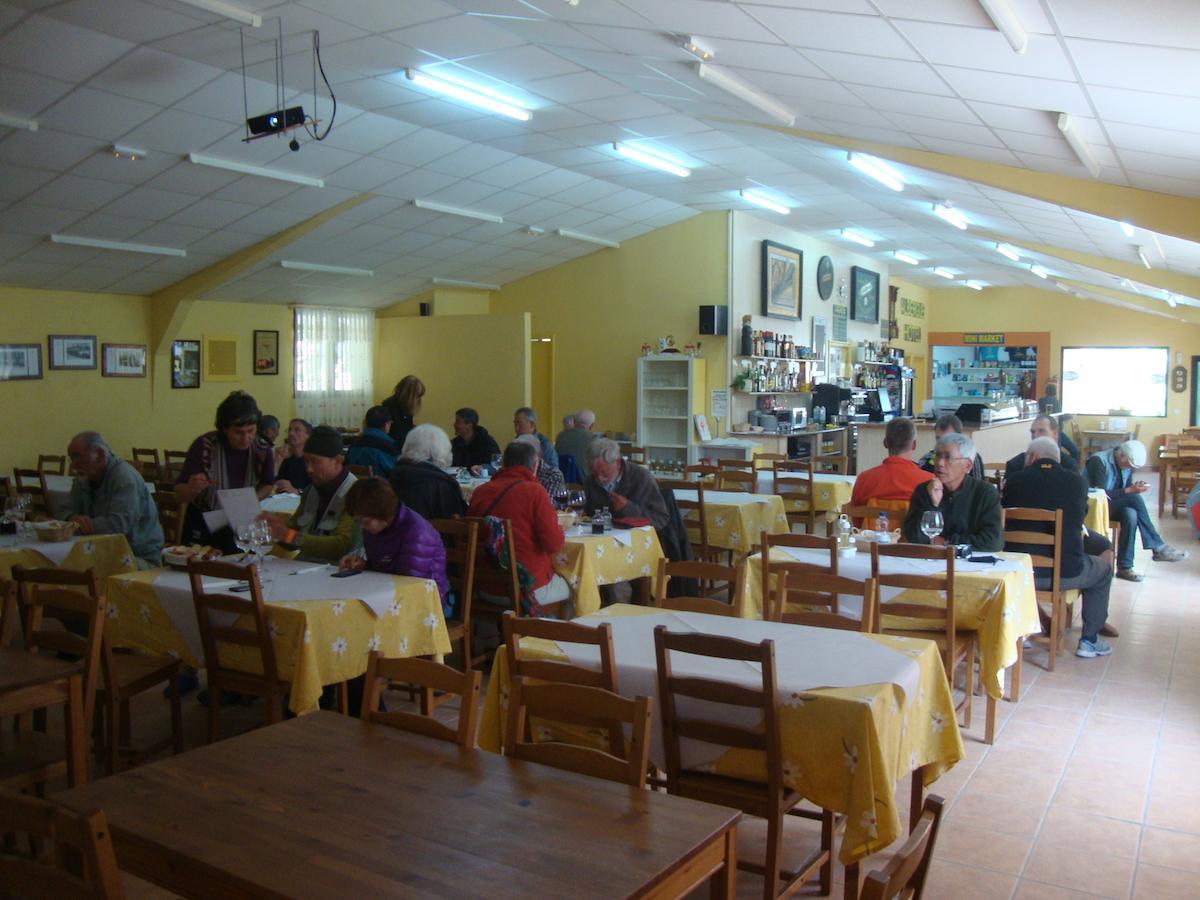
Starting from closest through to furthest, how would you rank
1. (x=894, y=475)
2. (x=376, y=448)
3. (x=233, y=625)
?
1. (x=233, y=625)
2. (x=894, y=475)
3. (x=376, y=448)

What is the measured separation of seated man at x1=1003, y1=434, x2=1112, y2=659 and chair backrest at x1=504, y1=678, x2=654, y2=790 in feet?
13.4

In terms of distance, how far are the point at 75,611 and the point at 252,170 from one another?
5.47 metres

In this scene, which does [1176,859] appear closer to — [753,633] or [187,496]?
[753,633]

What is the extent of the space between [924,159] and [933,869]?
16.1 ft

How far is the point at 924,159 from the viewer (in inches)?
270

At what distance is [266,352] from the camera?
12.3 m

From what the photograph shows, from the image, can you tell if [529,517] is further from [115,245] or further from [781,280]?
[781,280]

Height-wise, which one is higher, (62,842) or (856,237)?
(856,237)

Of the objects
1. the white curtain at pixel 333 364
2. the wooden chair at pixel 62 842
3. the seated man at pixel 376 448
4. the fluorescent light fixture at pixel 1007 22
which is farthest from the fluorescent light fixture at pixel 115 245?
the wooden chair at pixel 62 842

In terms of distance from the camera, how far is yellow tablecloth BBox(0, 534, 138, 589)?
508 cm

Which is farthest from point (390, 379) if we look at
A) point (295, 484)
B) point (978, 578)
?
point (978, 578)

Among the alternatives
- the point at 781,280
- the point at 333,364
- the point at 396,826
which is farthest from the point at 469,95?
the point at 781,280

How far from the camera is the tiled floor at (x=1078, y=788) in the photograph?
3.47m

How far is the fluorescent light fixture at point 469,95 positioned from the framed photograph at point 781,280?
547 centimetres
